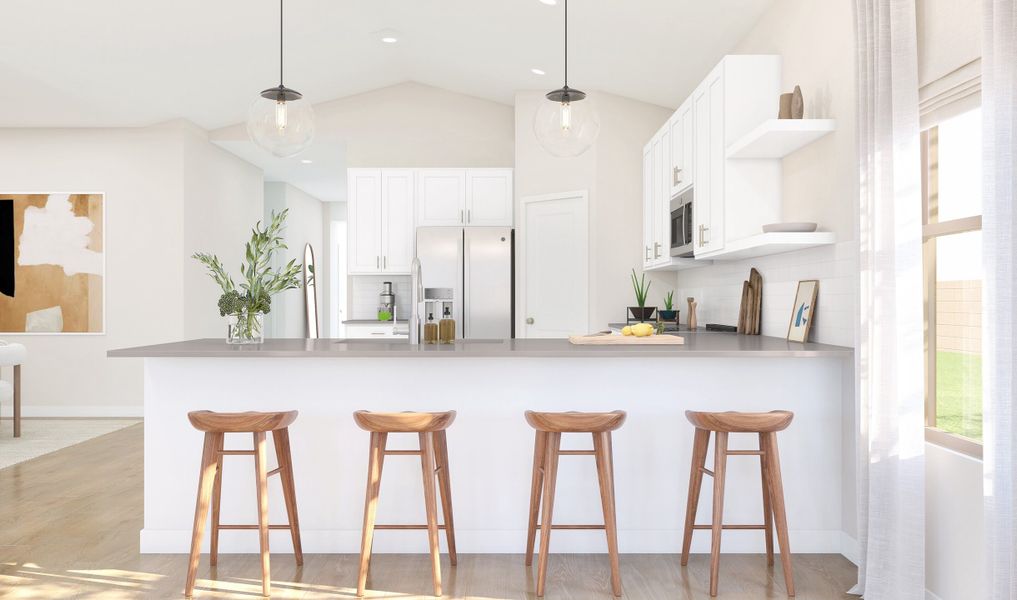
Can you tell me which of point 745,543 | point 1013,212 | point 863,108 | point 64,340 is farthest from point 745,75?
point 64,340

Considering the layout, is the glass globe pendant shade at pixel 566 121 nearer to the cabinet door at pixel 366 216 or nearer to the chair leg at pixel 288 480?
the chair leg at pixel 288 480

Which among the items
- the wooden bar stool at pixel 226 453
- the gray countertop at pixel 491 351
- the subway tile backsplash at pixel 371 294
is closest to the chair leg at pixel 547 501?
the gray countertop at pixel 491 351

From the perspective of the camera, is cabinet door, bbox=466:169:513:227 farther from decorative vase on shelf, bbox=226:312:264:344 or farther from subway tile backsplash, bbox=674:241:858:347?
decorative vase on shelf, bbox=226:312:264:344

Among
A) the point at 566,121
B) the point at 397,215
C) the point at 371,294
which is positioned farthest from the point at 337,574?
the point at 371,294

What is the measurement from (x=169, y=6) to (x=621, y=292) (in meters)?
4.01

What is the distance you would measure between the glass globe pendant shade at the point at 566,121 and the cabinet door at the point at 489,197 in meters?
3.44

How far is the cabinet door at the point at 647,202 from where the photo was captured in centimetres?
596

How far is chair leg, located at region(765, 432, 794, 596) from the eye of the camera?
2961 millimetres

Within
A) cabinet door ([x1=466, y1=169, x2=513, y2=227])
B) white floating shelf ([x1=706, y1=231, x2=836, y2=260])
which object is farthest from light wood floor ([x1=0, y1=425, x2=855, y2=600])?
cabinet door ([x1=466, y1=169, x2=513, y2=227])

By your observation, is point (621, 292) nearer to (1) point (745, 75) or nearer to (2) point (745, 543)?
(1) point (745, 75)

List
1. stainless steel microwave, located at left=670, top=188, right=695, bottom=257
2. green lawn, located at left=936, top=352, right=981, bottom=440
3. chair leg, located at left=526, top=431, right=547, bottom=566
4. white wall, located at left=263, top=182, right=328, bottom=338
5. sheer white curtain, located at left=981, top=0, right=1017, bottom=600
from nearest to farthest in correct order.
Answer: sheer white curtain, located at left=981, top=0, right=1017, bottom=600, green lawn, located at left=936, top=352, right=981, bottom=440, chair leg, located at left=526, top=431, right=547, bottom=566, stainless steel microwave, located at left=670, top=188, right=695, bottom=257, white wall, located at left=263, top=182, right=328, bottom=338

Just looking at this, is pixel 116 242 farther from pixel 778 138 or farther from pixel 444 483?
pixel 778 138

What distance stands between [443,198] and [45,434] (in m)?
3.99

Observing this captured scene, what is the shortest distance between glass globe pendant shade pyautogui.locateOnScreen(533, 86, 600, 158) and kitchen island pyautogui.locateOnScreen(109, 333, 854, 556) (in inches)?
37.9
